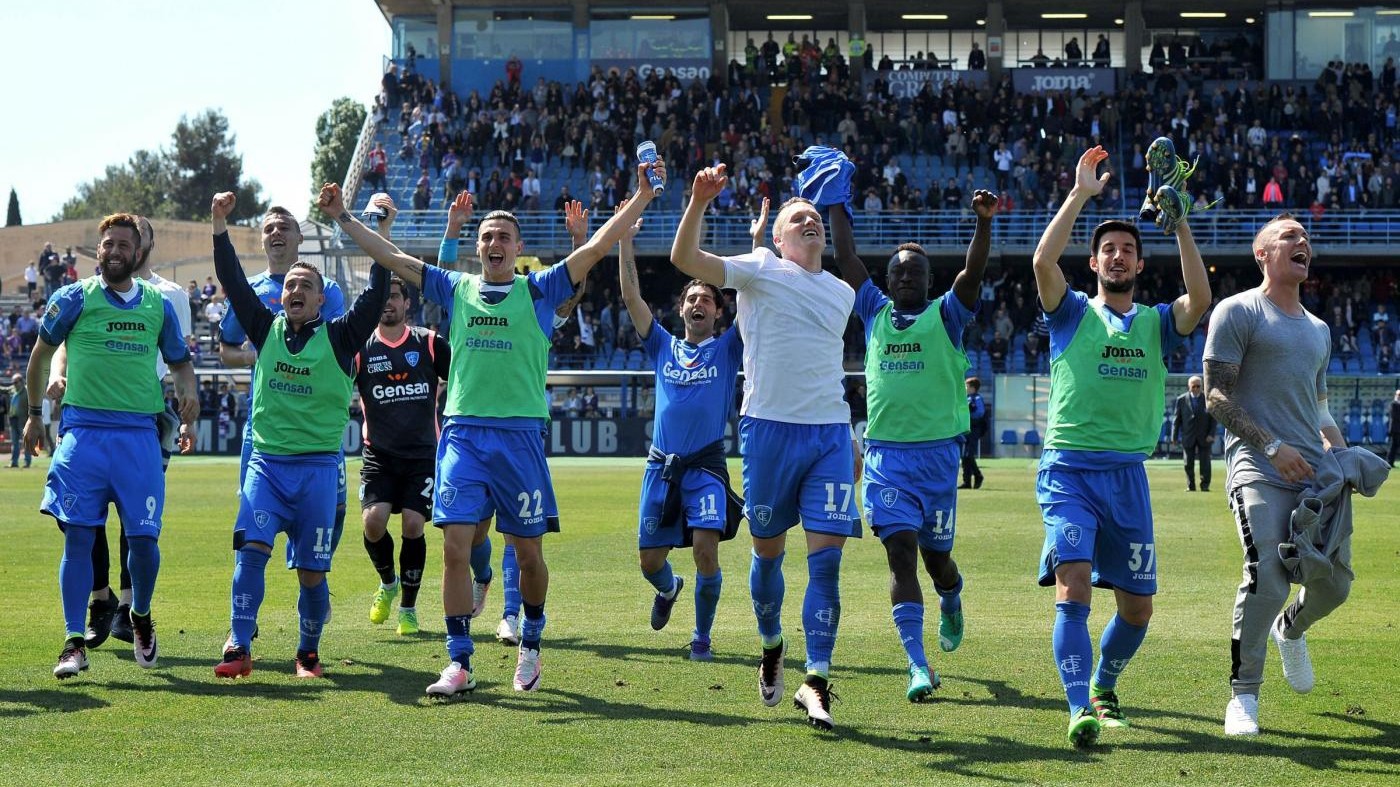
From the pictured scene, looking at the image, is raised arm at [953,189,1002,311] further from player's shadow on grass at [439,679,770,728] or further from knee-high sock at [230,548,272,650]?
knee-high sock at [230,548,272,650]

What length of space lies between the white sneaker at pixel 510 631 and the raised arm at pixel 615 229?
279 centimetres

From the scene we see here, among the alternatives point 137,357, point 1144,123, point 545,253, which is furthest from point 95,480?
point 1144,123

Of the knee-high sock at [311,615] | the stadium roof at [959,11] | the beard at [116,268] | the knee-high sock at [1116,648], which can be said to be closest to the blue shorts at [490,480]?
the knee-high sock at [311,615]

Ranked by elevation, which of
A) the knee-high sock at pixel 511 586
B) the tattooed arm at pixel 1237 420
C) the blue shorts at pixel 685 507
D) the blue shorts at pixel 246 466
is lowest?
the knee-high sock at pixel 511 586

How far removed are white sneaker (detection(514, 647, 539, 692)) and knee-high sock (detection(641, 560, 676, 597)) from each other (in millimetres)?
1773

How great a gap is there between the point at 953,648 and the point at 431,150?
44787mm

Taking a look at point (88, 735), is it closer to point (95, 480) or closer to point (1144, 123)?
point (95, 480)

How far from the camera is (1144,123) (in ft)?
167

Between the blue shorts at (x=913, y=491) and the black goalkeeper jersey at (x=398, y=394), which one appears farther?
the black goalkeeper jersey at (x=398, y=394)

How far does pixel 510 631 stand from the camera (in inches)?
420

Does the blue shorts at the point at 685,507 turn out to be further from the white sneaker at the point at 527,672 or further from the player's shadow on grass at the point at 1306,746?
the player's shadow on grass at the point at 1306,746

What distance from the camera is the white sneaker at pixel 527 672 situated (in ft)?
28.6

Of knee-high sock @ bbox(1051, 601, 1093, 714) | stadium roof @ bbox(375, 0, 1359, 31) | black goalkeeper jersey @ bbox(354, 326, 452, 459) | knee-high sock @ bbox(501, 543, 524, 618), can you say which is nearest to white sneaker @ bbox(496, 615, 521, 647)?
knee-high sock @ bbox(501, 543, 524, 618)

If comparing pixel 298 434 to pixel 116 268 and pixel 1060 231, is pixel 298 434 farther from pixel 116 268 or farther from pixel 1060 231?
pixel 1060 231
